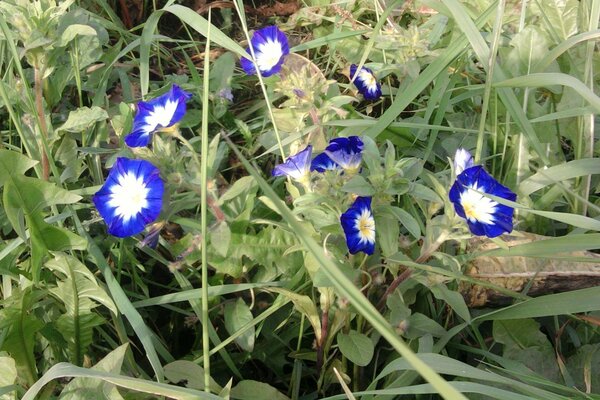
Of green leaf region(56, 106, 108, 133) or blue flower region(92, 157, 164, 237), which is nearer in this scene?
blue flower region(92, 157, 164, 237)

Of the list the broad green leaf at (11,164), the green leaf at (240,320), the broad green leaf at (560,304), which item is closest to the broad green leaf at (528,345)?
the broad green leaf at (560,304)

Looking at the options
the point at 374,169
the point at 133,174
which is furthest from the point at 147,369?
the point at 374,169

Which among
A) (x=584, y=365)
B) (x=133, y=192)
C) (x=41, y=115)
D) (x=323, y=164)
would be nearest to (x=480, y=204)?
(x=323, y=164)

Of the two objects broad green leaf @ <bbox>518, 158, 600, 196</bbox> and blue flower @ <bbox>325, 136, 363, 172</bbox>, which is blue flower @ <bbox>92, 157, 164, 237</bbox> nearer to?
blue flower @ <bbox>325, 136, 363, 172</bbox>

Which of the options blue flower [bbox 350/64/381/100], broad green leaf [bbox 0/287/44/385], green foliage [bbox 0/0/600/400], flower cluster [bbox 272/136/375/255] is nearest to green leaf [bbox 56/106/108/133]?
green foliage [bbox 0/0/600/400]

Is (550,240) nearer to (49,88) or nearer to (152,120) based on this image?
(152,120)
